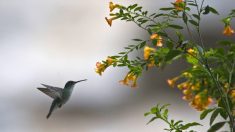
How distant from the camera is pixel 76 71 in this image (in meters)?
4.00

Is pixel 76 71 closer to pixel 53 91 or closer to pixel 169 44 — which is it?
pixel 53 91

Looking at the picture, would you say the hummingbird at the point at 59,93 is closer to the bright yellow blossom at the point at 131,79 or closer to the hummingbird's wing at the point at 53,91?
the hummingbird's wing at the point at 53,91

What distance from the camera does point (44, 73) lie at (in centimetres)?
427

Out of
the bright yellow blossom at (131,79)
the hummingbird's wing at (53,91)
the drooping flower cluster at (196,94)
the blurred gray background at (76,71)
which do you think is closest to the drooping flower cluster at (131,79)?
the bright yellow blossom at (131,79)

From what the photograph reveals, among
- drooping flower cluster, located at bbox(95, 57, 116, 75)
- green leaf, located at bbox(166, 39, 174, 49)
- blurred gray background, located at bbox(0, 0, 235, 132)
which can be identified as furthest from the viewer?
blurred gray background, located at bbox(0, 0, 235, 132)

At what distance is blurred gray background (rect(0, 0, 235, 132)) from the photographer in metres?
4.21

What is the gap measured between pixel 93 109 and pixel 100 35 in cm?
63

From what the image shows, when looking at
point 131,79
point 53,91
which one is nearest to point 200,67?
point 131,79

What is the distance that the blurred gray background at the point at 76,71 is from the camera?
4211 millimetres

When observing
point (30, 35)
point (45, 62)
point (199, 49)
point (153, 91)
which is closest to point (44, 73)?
point (45, 62)

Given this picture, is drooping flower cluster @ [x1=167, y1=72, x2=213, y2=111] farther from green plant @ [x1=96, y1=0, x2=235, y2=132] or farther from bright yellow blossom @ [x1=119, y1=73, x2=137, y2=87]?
bright yellow blossom @ [x1=119, y1=73, x2=137, y2=87]

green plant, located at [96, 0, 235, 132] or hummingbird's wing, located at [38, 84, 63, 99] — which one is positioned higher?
hummingbird's wing, located at [38, 84, 63, 99]

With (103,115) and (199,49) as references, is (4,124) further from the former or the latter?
(199,49)

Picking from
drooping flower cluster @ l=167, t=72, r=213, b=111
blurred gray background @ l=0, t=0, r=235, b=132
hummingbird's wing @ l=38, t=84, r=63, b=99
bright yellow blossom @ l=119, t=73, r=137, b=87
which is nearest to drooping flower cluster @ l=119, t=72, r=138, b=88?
bright yellow blossom @ l=119, t=73, r=137, b=87
